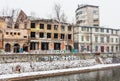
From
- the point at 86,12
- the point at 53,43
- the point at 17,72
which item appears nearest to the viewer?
the point at 17,72

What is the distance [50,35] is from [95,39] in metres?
17.6

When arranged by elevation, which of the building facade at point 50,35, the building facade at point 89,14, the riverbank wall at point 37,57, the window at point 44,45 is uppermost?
the building facade at point 89,14

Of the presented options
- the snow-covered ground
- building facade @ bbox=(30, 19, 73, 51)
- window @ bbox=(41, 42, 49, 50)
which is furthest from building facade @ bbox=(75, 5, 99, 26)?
the snow-covered ground

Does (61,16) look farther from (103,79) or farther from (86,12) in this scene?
(103,79)

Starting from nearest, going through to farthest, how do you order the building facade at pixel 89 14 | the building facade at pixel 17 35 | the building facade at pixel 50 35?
the building facade at pixel 17 35, the building facade at pixel 50 35, the building facade at pixel 89 14

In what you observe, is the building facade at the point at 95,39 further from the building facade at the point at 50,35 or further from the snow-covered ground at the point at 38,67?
the snow-covered ground at the point at 38,67

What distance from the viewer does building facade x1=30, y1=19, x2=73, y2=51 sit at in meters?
70.9

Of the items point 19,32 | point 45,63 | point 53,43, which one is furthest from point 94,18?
point 45,63

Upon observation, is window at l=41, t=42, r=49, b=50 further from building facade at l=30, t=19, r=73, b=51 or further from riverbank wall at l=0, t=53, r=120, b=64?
riverbank wall at l=0, t=53, r=120, b=64

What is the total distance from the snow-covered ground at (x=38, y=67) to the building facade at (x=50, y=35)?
533 inches

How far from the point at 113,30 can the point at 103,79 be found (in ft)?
166

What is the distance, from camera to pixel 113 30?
296ft

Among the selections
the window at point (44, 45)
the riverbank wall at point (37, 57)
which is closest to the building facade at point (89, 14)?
the window at point (44, 45)

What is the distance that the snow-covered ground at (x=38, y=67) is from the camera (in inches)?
1876
